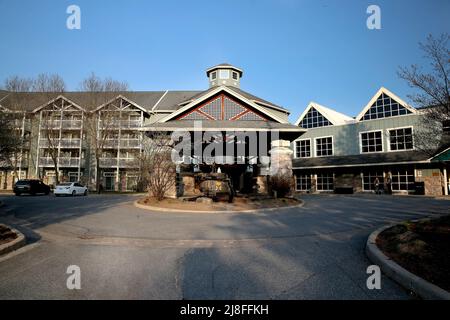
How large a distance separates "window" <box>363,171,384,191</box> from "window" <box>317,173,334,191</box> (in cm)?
339

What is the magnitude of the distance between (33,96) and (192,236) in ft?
152

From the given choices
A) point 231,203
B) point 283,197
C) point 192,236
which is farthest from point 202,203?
point 192,236

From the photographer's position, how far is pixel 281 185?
54.1 ft

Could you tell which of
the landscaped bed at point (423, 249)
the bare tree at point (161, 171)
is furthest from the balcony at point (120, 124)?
the landscaped bed at point (423, 249)

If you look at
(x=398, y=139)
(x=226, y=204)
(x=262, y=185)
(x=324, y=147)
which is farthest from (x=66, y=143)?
(x=398, y=139)

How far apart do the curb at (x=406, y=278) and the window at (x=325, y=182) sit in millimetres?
26562

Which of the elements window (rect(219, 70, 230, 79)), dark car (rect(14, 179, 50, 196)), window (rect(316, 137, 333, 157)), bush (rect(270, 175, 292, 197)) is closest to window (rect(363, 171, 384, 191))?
window (rect(316, 137, 333, 157))

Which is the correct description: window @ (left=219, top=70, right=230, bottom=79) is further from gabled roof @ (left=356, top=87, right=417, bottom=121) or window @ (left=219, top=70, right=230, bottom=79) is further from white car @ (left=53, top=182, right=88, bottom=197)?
white car @ (left=53, top=182, right=88, bottom=197)

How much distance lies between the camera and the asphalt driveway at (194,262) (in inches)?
140

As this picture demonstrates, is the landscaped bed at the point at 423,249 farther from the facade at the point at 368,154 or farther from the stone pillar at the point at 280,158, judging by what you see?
the facade at the point at 368,154

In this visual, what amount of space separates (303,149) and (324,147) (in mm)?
2653
